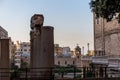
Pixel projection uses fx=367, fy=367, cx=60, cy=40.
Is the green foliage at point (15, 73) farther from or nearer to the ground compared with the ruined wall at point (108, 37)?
nearer to the ground

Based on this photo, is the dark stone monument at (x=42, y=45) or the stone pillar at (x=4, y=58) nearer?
the dark stone monument at (x=42, y=45)

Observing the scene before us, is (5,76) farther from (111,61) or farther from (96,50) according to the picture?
(96,50)

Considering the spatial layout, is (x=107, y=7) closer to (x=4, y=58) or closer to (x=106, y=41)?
(x=4, y=58)

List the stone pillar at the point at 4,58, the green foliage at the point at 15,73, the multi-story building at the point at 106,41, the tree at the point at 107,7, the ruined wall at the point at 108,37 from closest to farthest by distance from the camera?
the stone pillar at the point at 4,58
the green foliage at the point at 15,73
the tree at the point at 107,7
the multi-story building at the point at 106,41
the ruined wall at the point at 108,37

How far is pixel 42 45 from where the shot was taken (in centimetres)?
1470

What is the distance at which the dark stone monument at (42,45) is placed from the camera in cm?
1473

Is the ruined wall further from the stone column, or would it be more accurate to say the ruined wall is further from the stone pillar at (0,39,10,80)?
the stone column

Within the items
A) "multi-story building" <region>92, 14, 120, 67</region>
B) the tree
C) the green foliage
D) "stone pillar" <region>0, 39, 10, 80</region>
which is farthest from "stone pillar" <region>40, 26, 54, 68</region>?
"multi-story building" <region>92, 14, 120, 67</region>

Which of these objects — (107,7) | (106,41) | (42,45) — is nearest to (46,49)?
(42,45)

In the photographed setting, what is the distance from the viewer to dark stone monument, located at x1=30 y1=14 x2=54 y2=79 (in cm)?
1473

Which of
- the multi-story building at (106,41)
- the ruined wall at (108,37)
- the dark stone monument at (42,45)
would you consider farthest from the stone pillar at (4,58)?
the ruined wall at (108,37)

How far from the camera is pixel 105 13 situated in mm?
25219

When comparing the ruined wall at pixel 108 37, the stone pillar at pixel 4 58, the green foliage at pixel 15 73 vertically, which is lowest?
the green foliage at pixel 15 73

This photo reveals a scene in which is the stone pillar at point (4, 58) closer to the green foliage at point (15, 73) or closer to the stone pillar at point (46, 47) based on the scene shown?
the green foliage at point (15, 73)
